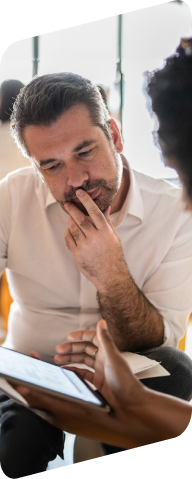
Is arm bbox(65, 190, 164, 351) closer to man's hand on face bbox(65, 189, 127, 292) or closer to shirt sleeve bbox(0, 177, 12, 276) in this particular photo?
man's hand on face bbox(65, 189, 127, 292)

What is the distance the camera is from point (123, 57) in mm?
368

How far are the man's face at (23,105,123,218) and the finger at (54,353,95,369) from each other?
0.49ft

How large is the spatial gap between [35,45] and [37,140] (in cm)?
13

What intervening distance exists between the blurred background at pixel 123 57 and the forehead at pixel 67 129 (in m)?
0.03

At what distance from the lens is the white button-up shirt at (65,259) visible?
400 mm

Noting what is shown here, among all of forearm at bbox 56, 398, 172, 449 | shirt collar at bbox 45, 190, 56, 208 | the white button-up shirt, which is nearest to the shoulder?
the white button-up shirt

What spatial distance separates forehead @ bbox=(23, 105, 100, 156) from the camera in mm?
328

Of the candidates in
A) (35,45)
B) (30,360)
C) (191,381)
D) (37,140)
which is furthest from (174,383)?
(35,45)

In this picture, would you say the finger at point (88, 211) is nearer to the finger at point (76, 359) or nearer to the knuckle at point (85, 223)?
the knuckle at point (85, 223)

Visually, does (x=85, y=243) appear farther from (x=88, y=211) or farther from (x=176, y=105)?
(x=176, y=105)

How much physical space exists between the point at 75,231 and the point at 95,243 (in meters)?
0.03

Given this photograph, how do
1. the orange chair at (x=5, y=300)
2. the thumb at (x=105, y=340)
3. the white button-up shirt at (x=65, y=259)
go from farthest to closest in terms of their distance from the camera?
the orange chair at (x=5, y=300)
the white button-up shirt at (x=65, y=259)
the thumb at (x=105, y=340)

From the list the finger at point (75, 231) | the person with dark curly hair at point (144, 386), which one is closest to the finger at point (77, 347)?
the person with dark curly hair at point (144, 386)

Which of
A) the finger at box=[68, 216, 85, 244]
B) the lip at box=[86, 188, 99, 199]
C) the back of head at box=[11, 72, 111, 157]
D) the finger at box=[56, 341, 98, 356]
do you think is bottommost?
the finger at box=[56, 341, 98, 356]
